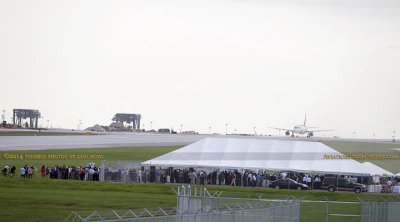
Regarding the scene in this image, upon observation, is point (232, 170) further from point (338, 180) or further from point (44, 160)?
point (44, 160)

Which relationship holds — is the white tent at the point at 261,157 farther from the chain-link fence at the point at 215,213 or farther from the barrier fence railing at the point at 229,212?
the chain-link fence at the point at 215,213

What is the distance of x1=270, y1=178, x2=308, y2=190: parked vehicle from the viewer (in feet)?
184

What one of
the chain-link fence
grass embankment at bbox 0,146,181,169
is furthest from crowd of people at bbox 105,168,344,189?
the chain-link fence

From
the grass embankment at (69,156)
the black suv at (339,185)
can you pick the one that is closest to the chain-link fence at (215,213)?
the black suv at (339,185)

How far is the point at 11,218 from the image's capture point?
95.8ft

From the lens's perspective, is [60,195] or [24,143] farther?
[24,143]

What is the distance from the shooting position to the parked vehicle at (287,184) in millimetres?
56125

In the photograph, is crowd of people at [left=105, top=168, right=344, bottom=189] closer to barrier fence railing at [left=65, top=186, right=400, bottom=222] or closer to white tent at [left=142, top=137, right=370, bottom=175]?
white tent at [left=142, top=137, right=370, bottom=175]

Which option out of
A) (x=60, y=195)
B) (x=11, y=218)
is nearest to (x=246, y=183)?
(x=60, y=195)

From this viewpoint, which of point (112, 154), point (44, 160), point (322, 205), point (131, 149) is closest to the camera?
point (322, 205)

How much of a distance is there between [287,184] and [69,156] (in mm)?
39125

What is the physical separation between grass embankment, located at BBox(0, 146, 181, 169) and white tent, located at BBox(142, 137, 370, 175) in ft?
69.0

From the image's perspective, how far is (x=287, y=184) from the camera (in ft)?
186

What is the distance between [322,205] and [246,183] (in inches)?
664
